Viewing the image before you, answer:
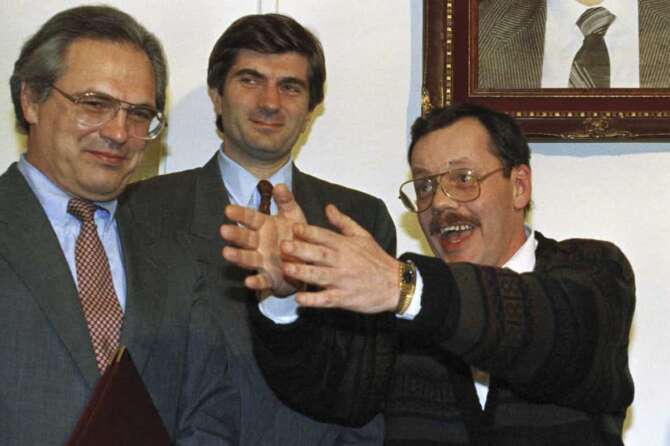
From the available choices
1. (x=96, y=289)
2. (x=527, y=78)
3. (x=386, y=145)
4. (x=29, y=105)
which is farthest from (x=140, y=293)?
(x=527, y=78)

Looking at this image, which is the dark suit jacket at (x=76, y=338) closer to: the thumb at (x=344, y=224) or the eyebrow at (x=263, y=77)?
the thumb at (x=344, y=224)

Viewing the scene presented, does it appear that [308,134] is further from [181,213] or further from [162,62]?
[162,62]

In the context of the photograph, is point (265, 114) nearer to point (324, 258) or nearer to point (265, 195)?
point (265, 195)

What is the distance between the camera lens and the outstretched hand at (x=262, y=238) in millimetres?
1915

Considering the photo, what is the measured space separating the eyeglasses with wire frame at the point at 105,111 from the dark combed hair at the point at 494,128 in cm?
63

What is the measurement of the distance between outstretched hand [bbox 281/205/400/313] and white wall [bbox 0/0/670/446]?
1516 mm

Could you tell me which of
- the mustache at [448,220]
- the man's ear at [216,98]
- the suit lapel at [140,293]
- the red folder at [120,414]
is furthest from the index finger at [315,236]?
the man's ear at [216,98]

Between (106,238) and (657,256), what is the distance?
5.52 feet

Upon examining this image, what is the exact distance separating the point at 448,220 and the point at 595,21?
106 cm

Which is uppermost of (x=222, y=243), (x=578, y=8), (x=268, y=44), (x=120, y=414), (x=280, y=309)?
(x=578, y=8)

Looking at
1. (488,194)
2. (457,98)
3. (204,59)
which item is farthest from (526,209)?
(204,59)

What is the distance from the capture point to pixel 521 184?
103 inches

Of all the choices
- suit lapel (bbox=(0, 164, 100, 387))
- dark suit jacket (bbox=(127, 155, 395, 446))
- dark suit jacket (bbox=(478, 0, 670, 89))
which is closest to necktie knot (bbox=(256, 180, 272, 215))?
dark suit jacket (bbox=(127, 155, 395, 446))

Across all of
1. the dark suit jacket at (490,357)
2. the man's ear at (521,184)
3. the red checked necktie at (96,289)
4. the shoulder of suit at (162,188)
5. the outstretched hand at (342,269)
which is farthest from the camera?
the shoulder of suit at (162,188)
